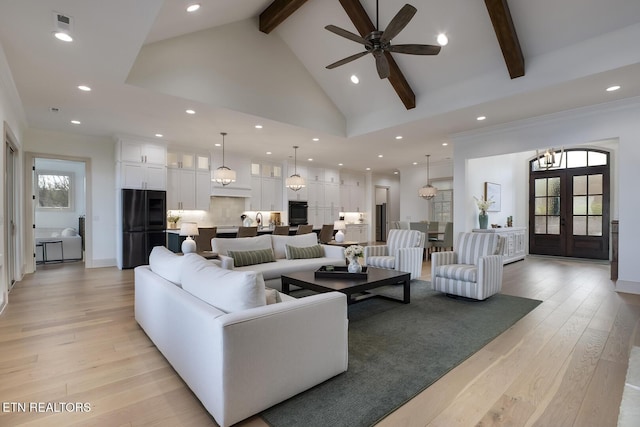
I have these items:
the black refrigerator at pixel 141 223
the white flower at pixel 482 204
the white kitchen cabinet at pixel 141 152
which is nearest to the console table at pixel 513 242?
the white flower at pixel 482 204

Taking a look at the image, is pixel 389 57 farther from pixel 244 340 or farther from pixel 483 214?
pixel 244 340

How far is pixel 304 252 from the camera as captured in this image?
16.6 ft

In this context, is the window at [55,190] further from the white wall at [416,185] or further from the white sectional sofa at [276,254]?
the white wall at [416,185]

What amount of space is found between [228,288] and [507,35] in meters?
4.37

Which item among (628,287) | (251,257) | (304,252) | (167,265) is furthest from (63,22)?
(628,287)

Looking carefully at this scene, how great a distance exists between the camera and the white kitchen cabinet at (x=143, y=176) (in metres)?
6.59

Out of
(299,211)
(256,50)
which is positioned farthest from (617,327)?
(299,211)

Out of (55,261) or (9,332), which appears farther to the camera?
(55,261)

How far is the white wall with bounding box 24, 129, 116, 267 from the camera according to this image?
655cm

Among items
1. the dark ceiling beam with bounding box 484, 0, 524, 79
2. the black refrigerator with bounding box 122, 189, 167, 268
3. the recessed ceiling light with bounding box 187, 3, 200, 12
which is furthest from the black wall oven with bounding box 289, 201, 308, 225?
the dark ceiling beam with bounding box 484, 0, 524, 79

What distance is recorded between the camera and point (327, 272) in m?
3.76

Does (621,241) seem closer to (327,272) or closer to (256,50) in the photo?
(327,272)

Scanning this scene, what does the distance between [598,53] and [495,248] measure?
2.64 m

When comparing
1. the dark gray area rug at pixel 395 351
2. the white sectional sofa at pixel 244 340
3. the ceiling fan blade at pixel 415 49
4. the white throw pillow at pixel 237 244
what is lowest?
the dark gray area rug at pixel 395 351
